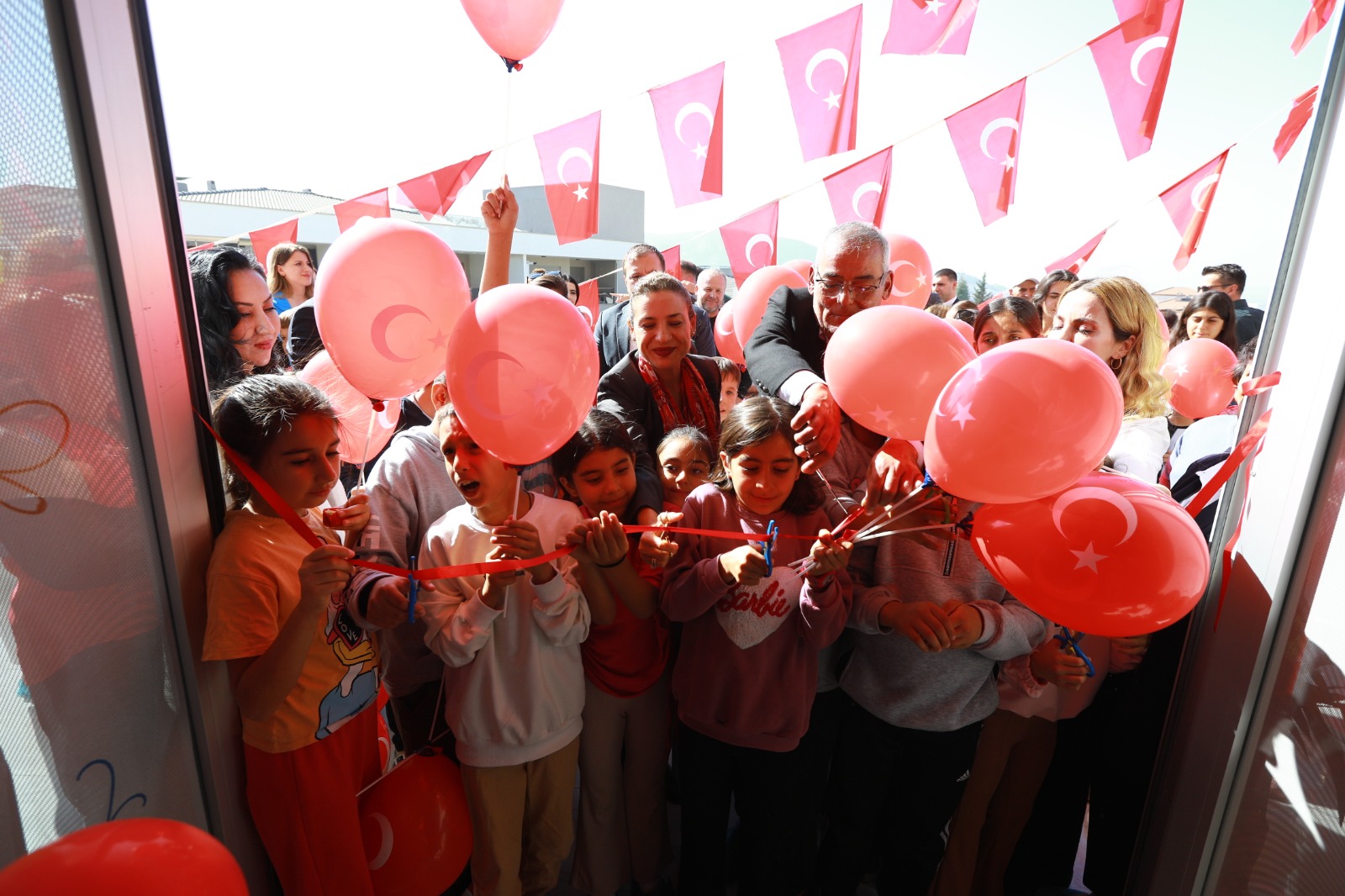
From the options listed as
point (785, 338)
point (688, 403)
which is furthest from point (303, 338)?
point (785, 338)

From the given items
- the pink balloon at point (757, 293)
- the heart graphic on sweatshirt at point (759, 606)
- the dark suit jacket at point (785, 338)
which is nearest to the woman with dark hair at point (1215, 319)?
Answer: the pink balloon at point (757, 293)

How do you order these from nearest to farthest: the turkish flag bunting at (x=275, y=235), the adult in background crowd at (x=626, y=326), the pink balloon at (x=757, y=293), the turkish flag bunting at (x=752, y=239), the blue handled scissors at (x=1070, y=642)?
the blue handled scissors at (x=1070, y=642) < the adult in background crowd at (x=626, y=326) < the pink balloon at (x=757, y=293) < the turkish flag bunting at (x=275, y=235) < the turkish flag bunting at (x=752, y=239)

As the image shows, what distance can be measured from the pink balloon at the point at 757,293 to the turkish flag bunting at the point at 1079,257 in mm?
2602

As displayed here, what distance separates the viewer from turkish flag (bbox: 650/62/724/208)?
162 inches

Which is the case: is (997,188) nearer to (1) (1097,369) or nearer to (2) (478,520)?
(1) (1097,369)

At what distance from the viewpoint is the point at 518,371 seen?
1.32 metres

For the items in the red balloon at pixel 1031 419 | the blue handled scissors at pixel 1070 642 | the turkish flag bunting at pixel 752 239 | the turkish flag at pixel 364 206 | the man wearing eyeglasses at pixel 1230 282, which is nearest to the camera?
the red balloon at pixel 1031 419

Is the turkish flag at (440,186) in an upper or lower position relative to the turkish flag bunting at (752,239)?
upper

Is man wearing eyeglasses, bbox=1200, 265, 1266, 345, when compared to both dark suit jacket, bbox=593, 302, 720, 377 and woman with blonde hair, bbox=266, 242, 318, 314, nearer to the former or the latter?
dark suit jacket, bbox=593, 302, 720, 377

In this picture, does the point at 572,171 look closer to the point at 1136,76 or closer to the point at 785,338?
the point at 785,338

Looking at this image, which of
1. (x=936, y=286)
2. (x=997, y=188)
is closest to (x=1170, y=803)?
(x=997, y=188)

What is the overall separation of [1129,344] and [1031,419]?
3.67ft

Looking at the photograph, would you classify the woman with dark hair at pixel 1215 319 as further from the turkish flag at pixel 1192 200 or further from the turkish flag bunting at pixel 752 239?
the turkish flag bunting at pixel 752 239

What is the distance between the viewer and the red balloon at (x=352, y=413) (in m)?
1.88
